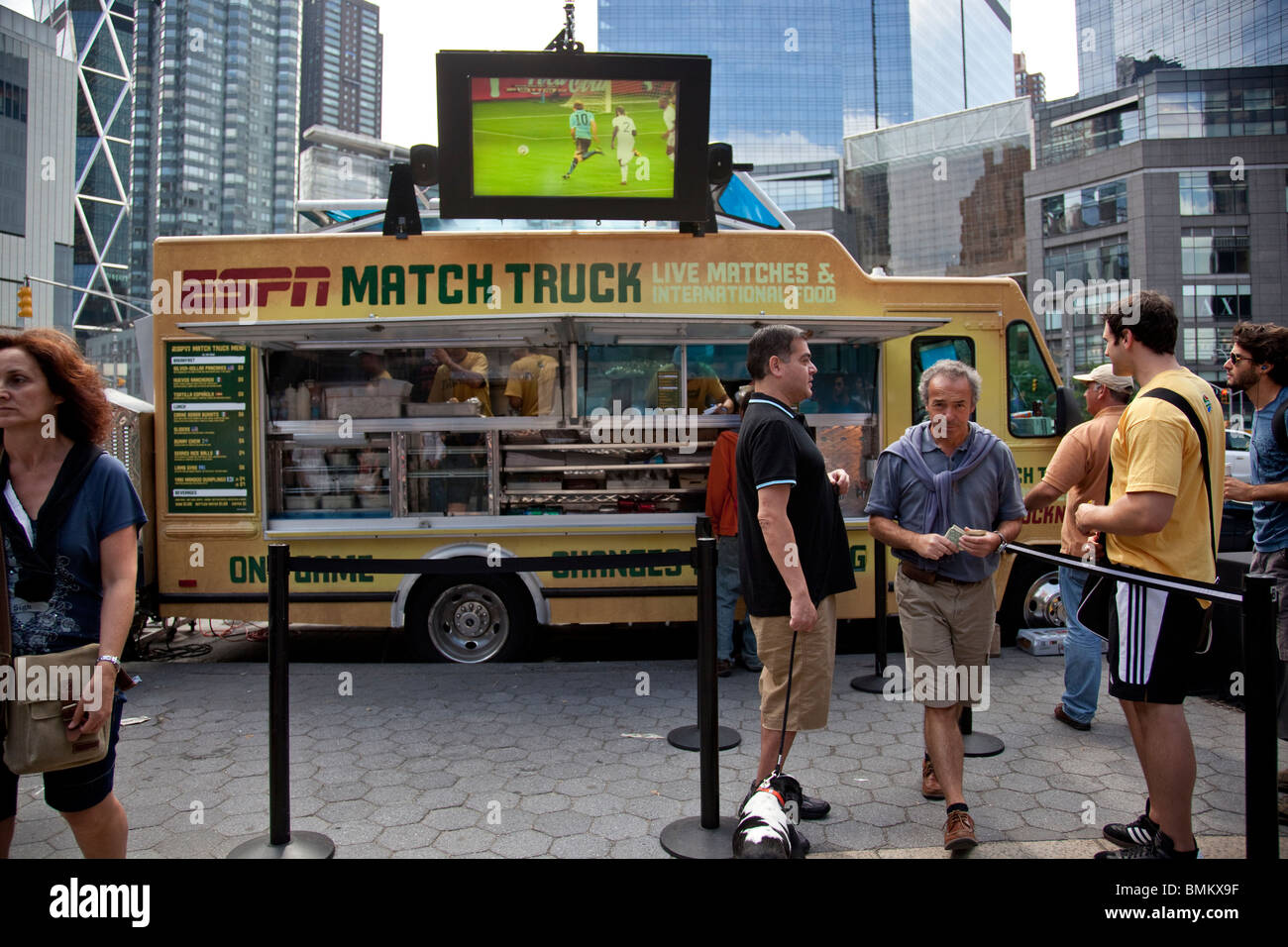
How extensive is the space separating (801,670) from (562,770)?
1.63m

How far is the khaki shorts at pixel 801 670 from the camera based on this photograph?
330 cm

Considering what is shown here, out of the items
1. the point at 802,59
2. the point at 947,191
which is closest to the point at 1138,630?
the point at 947,191

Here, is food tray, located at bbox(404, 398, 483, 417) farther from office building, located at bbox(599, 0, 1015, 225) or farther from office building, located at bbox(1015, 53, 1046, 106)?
office building, located at bbox(1015, 53, 1046, 106)

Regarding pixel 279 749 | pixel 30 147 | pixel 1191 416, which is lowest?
pixel 279 749

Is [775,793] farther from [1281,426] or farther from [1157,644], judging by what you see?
[1281,426]

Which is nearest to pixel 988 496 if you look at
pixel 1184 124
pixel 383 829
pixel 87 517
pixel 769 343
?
pixel 769 343

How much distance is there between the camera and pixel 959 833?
322 centimetres

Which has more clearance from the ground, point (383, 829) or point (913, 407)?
point (913, 407)

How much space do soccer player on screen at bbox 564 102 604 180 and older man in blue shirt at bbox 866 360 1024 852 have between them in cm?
348

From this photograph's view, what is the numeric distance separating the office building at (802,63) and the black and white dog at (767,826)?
85349 mm

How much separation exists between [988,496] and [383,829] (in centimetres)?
300
